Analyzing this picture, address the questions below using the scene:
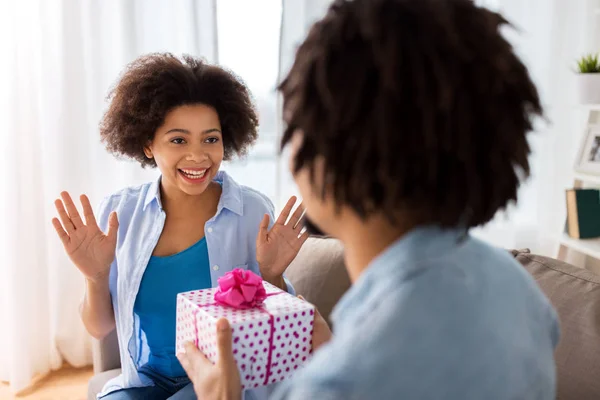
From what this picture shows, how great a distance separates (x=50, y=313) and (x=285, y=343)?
1840mm

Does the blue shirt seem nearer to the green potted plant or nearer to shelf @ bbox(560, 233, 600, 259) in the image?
shelf @ bbox(560, 233, 600, 259)

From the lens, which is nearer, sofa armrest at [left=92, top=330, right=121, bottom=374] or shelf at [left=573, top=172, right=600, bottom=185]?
sofa armrest at [left=92, top=330, right=121, bottom=374]

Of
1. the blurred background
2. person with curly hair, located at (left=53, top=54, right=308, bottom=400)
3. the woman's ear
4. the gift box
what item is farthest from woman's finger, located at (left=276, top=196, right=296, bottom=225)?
the blurred background

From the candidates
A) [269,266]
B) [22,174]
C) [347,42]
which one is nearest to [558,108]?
[269,266]

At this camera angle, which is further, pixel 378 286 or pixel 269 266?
pixel 269 266

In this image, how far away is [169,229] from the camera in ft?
5.45

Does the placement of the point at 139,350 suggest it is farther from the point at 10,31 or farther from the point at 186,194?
the point at 10,31

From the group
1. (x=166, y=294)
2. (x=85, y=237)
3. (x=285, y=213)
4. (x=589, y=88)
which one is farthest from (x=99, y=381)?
(x=589, y=88)

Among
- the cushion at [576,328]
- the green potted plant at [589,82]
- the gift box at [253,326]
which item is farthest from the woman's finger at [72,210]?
the green potted plant at [589,82]

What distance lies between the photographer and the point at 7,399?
8.27 feet

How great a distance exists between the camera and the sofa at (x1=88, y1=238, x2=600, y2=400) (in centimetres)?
128

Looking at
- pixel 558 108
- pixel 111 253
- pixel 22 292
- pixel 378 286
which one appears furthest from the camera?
pixel 558 108

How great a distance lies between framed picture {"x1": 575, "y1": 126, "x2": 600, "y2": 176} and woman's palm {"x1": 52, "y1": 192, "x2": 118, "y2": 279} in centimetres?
185

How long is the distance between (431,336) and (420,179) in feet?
0.50
